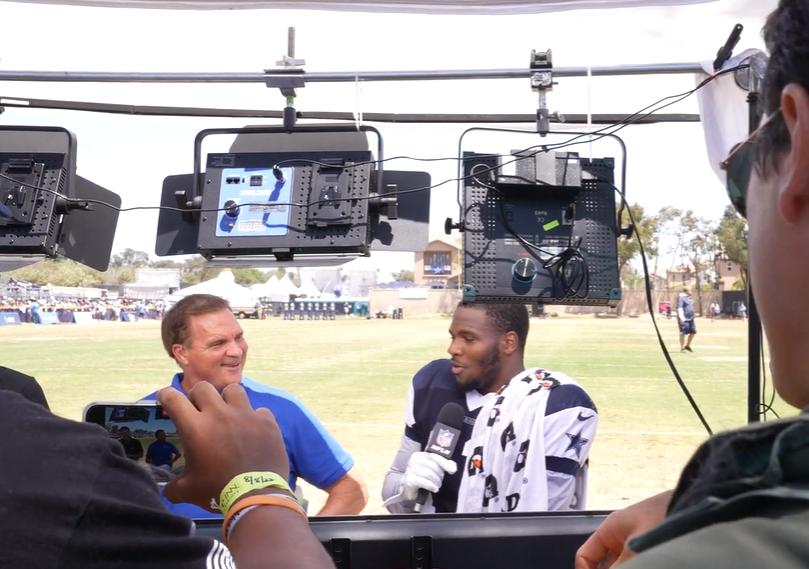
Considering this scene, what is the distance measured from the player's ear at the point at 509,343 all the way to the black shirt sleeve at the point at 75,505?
3.19 m

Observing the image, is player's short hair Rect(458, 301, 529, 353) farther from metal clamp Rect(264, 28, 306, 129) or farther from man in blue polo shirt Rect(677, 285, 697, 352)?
man in blue polo shirt Rect(677, 285, 697, 352)

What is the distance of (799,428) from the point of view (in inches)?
22.2

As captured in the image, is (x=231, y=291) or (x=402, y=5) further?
(x=231, y=291)

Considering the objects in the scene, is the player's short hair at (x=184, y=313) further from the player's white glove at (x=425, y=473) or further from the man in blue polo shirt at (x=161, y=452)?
the player's white glove at (x=425, y=473)

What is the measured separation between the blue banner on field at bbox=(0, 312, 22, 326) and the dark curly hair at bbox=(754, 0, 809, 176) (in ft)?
141

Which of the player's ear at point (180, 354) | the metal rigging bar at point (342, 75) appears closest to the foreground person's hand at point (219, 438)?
the metal rigging bar at point (342, 75)

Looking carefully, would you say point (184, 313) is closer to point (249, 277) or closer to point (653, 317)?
point (653, 317)

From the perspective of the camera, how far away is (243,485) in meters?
1.07

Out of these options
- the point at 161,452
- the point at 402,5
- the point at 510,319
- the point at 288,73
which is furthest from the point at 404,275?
the point at 402,5

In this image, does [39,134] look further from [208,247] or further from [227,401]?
[227,401]

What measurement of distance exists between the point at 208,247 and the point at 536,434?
5.26 ft

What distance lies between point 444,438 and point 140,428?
4.30 ft

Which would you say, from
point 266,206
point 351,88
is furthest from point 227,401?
point 351,88

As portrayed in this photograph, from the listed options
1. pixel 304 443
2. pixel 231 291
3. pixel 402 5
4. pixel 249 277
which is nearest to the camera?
pixel 402 5
